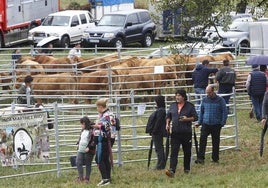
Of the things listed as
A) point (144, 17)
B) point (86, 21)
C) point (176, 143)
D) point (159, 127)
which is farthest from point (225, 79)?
point (86, 21)

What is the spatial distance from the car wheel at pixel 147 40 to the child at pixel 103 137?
1026 inches

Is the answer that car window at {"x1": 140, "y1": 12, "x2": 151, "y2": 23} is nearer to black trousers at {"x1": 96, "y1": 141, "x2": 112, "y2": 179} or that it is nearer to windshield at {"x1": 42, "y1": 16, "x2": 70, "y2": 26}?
windshield at {"x1": 42, "y1": 16, "x2": 70, "y2": 26}

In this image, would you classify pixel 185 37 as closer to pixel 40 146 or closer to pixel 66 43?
pixel 40 146

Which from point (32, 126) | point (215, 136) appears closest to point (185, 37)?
point (215, 136)

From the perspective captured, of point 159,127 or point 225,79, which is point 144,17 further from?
point 159,127

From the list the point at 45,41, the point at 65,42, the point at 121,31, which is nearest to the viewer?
the point at 45,41

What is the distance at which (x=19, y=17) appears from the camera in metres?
41.4

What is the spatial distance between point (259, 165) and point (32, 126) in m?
4.22

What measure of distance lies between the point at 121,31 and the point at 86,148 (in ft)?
79.6

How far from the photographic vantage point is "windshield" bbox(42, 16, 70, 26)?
40.6 meters

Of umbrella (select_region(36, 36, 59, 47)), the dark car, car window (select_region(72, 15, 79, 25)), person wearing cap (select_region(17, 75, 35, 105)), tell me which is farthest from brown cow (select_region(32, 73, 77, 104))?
car window (select_region(72, 15, 79, 25))

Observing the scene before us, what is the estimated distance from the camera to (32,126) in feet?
52.1

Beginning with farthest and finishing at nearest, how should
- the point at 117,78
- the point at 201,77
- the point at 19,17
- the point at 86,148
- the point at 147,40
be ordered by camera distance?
the point at 19,17 < the point at 147,40 < the point at 117,78 < the point at 201,77 < the point at 86,148

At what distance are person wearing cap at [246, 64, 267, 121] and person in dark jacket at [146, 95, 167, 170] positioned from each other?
5829mm
